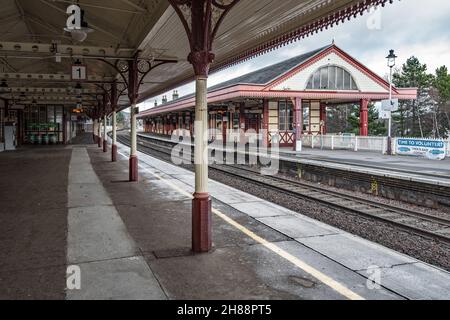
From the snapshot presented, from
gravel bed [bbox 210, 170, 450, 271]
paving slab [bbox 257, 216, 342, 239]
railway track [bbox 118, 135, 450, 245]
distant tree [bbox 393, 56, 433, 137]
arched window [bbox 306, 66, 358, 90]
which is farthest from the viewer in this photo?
distant tree [bbox 393, 56, 433, 137]

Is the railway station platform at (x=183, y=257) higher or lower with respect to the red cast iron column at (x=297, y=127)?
lower

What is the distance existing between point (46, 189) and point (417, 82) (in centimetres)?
5744

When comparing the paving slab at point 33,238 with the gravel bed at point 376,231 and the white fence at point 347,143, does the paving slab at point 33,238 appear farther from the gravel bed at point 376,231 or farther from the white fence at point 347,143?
the white fence at point 347,143

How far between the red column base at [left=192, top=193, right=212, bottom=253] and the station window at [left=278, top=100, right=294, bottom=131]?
2394cm

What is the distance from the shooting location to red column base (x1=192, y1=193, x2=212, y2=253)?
5.38 metres

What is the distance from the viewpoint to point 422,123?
5731cm

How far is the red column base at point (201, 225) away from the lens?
5.38 metres

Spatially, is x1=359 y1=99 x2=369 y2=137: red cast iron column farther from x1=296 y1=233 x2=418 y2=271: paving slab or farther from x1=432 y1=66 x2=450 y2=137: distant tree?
x1=432 y1=66 x2=450 y2=137: distant tree

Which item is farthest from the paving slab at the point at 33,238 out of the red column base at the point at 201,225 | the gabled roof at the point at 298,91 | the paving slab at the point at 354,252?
the gabled roof at the point at 298,91

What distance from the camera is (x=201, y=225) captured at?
5.41 m

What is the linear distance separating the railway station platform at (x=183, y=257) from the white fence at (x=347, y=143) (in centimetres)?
1574

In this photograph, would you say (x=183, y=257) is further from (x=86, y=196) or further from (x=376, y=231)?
(x=86, y=196)

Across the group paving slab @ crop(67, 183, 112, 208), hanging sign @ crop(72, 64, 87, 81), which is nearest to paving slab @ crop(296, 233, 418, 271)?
paving slab @ crop(67, 183, 112, 208)
